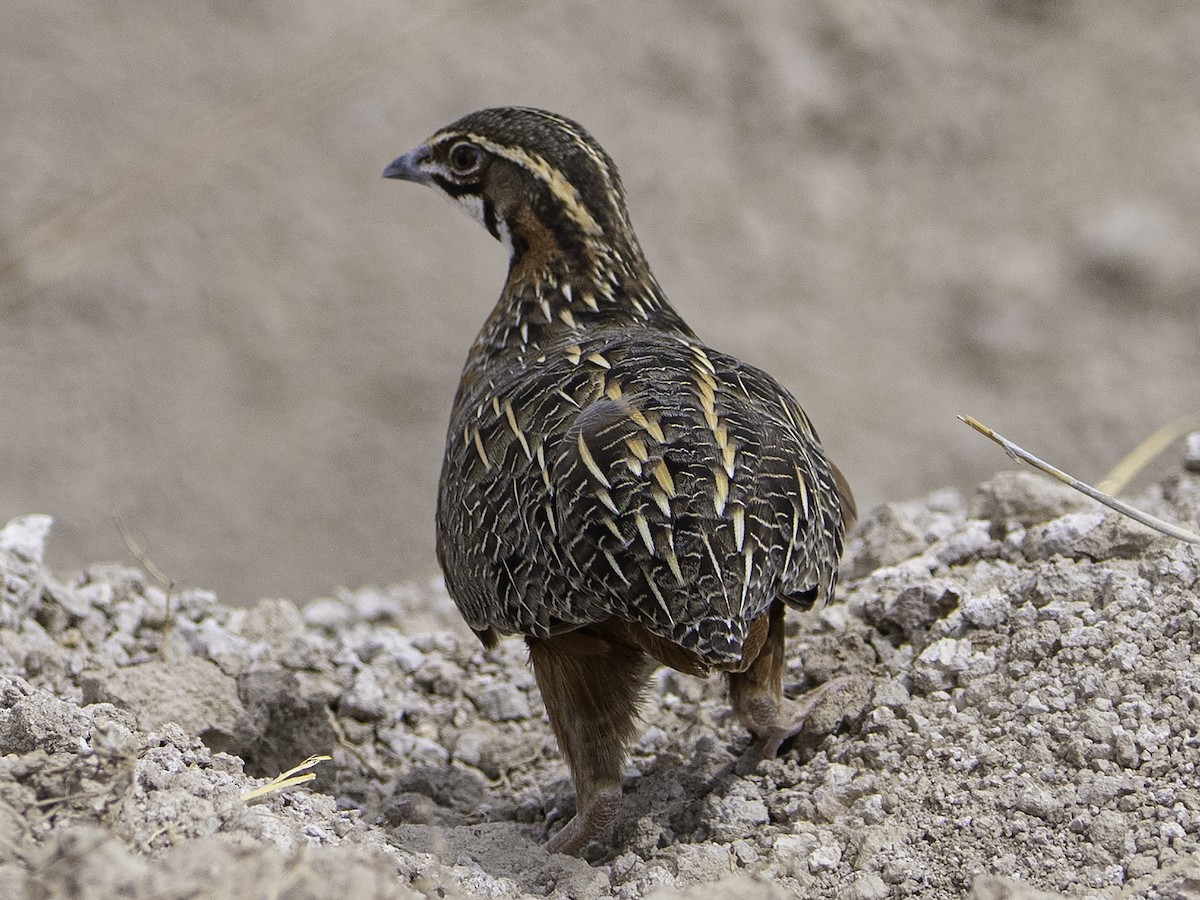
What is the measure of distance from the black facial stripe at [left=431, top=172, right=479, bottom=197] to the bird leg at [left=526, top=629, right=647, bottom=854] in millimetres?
2276

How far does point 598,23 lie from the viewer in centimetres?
1470

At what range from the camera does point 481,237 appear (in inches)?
523

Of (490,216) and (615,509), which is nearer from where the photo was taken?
(615,509)

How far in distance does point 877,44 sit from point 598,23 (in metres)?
2.78

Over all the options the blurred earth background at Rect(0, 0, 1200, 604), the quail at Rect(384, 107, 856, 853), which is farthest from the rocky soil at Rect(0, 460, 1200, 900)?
the blurred earth background at Rect(0, 0, 1200, 604)

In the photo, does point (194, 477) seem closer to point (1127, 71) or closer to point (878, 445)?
point (878, 445)

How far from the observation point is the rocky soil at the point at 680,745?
3686 mm

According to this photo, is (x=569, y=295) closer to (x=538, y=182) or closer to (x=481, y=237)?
(x=538, y=182)

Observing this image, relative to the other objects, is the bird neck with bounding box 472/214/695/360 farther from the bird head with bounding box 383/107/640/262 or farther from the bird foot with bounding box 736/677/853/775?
the bird foot with bounding box 736/677/853/775

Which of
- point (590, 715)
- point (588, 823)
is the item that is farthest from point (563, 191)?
point (588, 823)

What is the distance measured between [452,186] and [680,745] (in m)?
2.57

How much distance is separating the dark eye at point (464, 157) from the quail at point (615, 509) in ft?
1.25

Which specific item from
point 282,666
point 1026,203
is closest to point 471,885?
point 282,666

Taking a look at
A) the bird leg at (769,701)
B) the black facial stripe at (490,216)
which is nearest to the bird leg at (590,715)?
the bird leg at (769,701)
